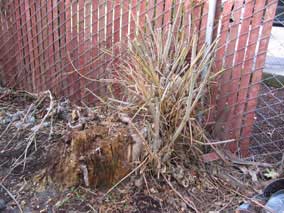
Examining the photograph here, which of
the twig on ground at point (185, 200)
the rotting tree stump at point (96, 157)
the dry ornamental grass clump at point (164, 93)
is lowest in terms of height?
→ the twig on ground at point (185, 200)

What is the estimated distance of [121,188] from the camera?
2244 mm

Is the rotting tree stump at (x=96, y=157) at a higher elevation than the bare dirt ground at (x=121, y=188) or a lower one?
higher

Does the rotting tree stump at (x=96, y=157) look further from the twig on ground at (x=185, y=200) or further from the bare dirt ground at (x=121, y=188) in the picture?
the twig on ground at (x=185, y=200)

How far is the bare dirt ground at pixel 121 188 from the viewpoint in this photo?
85.0 inches

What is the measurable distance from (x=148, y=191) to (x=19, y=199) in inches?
32.5

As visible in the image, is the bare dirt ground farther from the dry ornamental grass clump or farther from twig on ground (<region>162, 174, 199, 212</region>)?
the dry ornamental grass clump

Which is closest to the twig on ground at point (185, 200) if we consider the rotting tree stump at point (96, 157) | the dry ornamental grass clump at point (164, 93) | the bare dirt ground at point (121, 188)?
the bare dirt ground at point (121, 188)

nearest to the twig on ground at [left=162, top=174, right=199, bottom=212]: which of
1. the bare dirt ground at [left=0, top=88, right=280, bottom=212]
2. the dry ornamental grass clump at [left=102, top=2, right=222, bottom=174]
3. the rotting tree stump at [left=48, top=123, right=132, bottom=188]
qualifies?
the bare dirt ground at [left=0, top=88, right=280, bottom=212]

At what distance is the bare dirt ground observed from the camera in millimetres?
2160

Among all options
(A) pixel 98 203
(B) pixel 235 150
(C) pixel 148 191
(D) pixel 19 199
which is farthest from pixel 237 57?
(D) pixel 19 199

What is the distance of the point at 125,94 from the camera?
248cm

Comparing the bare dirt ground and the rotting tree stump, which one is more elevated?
the rotting tree stump

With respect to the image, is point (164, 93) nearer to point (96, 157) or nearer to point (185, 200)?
point (96, 157)

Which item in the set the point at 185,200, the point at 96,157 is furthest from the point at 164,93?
the point at 185,200
